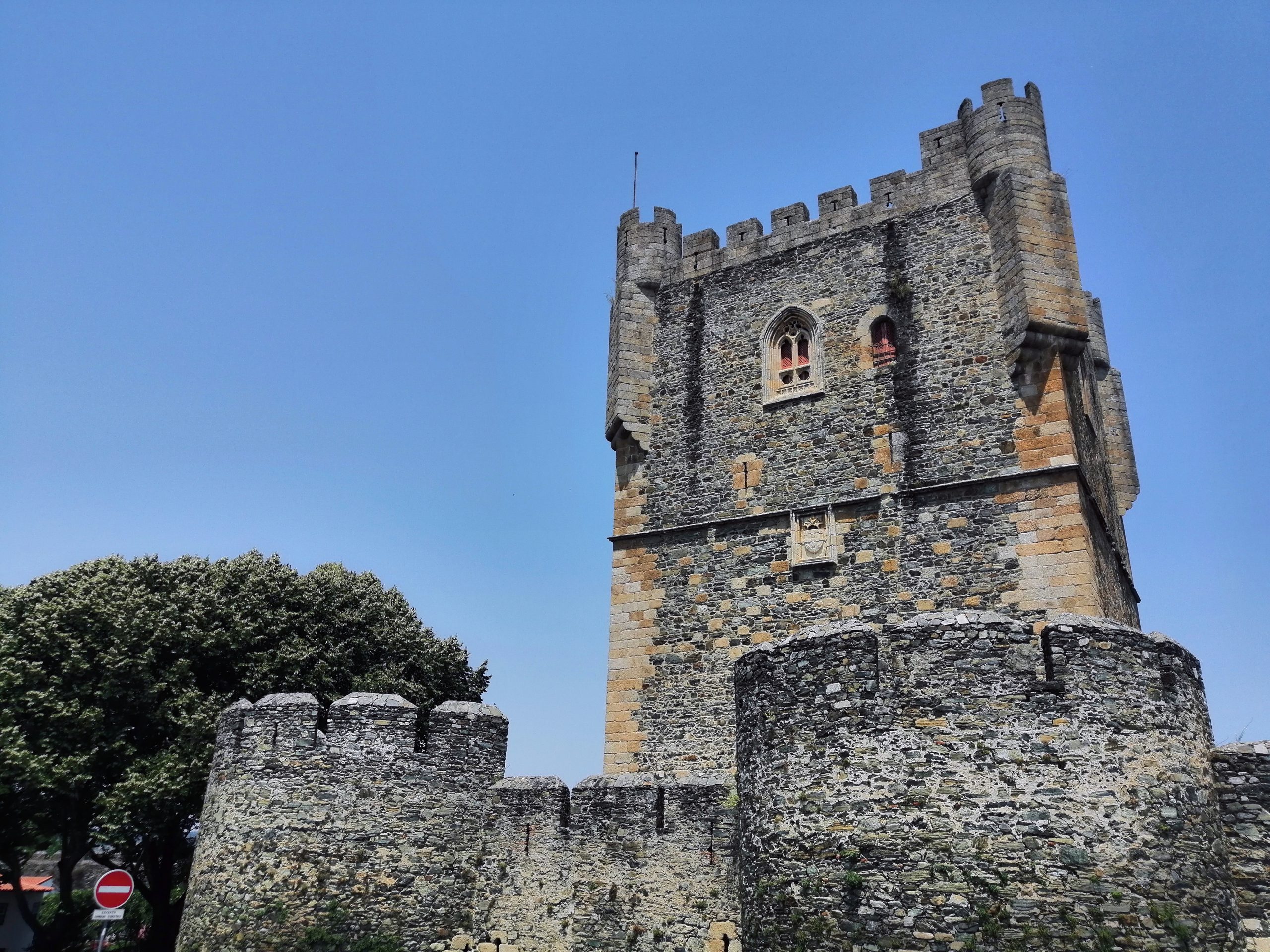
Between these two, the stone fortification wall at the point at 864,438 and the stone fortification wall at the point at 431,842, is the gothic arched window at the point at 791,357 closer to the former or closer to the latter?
the stone fortification wall at the point at 864,438

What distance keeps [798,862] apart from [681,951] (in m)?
2.91

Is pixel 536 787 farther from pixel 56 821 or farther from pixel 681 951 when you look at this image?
pixel 56 821

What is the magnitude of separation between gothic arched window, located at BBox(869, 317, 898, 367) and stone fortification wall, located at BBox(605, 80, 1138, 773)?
10 cm

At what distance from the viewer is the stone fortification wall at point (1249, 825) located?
837 centimetres

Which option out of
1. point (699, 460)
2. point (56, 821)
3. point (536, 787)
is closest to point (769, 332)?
point (699, 460)

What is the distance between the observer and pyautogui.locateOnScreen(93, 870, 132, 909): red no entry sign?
1114 cm

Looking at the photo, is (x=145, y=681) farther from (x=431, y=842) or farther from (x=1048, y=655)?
(x=1048, y=655)

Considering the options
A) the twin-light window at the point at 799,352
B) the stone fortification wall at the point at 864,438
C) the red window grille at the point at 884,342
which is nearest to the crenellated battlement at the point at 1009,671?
the stone fortification wall at the point at 864,438

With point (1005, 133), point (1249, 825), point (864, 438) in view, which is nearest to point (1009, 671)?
point (1249, 825)

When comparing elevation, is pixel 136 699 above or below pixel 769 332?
below

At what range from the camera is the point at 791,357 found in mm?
17688

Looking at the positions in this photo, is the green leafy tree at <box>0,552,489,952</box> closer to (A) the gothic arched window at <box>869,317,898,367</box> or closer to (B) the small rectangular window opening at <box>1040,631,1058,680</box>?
(A) the gothic arched window at <box>869,317,898,367</box>

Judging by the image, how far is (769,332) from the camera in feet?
58.8

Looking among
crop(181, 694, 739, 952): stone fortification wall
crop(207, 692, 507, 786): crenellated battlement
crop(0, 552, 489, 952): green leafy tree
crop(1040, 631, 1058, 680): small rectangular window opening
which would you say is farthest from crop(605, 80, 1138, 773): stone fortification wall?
crop(0, 552, 489, 952): green leafy tree
